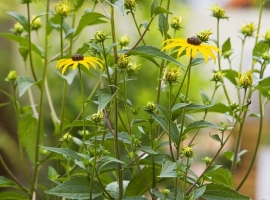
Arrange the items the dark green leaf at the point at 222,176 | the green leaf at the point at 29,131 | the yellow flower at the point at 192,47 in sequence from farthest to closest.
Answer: the green leaf at the point at 29,131 → the dark green leaf at the point at 222,176 → the yellow flower at the point at 192,47

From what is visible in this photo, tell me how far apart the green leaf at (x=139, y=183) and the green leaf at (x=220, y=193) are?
0.21 feet

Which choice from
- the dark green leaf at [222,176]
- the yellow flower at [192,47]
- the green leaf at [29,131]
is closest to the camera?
the yellow flower at [192,47]

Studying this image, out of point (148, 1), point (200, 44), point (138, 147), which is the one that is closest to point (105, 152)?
point (138, 147)

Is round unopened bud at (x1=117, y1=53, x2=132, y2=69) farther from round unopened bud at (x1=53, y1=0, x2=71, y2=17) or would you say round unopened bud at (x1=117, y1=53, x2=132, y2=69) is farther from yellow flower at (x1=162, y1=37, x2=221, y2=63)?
round unopened bud at (x1=53, y1=0, x2=71, y2=17)

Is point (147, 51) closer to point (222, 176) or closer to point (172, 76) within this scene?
point (172, 76)

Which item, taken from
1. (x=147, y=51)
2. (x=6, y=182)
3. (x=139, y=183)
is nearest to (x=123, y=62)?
(x=147, y=51)

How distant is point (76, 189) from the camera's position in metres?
0.55

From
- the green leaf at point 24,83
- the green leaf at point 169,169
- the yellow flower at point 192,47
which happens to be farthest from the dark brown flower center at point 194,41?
the green leaf at point 24,83

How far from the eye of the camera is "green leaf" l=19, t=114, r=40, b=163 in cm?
76

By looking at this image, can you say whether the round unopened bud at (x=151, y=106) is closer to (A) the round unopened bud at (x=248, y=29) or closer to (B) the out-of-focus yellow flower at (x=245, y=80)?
(B) the out-of-focus yellow flower at (x=245, y=80)

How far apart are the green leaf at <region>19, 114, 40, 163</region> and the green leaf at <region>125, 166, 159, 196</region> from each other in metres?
0.21

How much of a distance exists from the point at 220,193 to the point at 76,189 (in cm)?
14

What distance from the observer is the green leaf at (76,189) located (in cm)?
53

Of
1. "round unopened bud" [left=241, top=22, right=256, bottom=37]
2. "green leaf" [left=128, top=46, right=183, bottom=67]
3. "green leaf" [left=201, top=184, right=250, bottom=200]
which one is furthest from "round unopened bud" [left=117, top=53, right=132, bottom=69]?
"round unopened bud" [left=241, top=22, right=256, bottom=37]
